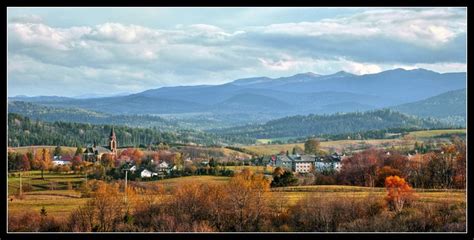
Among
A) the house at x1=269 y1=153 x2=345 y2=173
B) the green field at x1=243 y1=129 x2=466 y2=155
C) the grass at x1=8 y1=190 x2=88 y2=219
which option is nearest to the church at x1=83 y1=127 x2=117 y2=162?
the house at x1=269 y1=153 x2=345 y2=173

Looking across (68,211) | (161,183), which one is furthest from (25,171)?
(68,211)

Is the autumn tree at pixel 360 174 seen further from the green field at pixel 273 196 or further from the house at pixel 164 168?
the house at pixel 164 168

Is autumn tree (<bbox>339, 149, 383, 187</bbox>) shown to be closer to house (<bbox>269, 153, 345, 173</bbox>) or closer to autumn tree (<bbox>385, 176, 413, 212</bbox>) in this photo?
autumn tree (<bbox>385, 176, 413, 212</bbox>)

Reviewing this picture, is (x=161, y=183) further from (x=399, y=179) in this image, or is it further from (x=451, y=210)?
(x=451, y=210)

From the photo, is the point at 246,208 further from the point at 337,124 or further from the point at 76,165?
the point at 337,124

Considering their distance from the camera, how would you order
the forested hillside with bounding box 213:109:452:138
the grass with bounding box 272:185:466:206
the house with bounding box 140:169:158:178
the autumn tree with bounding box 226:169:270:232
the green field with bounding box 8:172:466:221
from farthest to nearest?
the forested hillside with bounding box 213:109:452:138 < the house with bounding box 140:169:158:178 < the grass with bounding box 272:185:466:206 < the green field with bounding box 8:172:466:221 < the autumn tree with bounding box 226:169:270:232

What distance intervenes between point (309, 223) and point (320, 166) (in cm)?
3466

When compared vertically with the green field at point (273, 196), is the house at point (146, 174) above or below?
below

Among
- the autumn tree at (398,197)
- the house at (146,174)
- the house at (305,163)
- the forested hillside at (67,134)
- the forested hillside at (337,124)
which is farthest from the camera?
the forested hillside at (337,124)

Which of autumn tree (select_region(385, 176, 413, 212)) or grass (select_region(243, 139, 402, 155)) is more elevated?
autumn tree (select_region(385, 176, 413, 212))

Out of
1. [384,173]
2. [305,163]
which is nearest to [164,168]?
[305,163]

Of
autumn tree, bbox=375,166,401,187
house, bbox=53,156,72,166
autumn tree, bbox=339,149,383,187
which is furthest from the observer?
house, bbox=53,156,72,166

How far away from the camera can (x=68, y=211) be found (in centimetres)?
2664

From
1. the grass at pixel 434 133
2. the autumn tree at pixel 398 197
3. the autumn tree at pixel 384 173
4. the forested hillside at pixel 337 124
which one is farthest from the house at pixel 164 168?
the forested hillside at pixel 337 124
